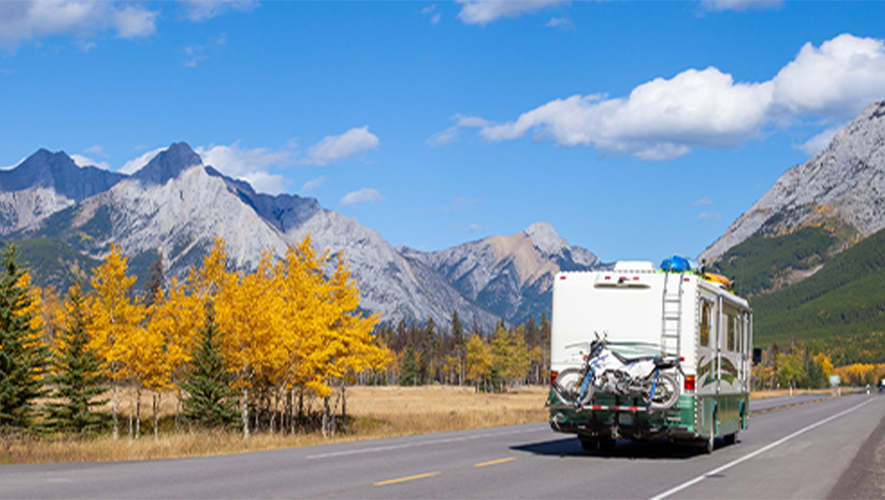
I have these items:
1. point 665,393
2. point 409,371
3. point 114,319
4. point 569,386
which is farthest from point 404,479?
point 409,371

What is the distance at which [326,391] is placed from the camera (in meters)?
36.4

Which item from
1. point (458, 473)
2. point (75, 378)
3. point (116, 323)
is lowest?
point (75, 378)

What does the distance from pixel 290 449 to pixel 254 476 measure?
5897 millimetres

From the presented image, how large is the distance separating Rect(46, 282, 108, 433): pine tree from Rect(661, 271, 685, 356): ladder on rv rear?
31.6 m

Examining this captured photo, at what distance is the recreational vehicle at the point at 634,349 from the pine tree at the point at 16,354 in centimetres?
2603

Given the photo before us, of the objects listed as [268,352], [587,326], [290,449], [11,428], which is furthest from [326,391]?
[587,326]

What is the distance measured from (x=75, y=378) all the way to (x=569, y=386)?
31102mm

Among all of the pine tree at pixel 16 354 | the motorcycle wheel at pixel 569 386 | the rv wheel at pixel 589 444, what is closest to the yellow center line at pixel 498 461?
the motorcycle wheel at pixel 569 386

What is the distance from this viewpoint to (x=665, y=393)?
16047mm

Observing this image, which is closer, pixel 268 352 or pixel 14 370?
pixel 14 370

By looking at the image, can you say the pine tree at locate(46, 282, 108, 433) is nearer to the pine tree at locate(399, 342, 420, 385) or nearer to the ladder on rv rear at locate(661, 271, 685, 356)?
the ladder on rv rear at locate(661, 271, 685, 356)

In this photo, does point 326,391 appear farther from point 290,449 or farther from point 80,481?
point 80,481

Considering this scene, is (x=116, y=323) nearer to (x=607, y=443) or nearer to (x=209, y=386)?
(x=209, y=386)

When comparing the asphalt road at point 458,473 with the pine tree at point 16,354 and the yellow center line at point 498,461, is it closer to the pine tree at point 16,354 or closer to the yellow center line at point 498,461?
the yellow center line at point 498,461
